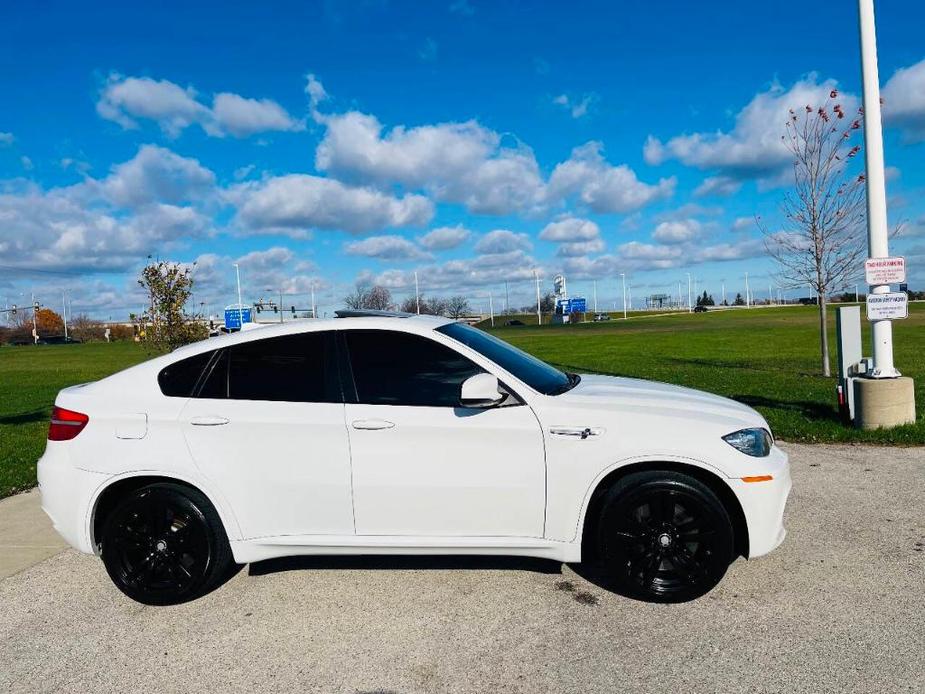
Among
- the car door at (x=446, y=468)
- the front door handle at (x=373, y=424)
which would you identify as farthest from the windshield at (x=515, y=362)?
the front door handle at (x=373, y=424)

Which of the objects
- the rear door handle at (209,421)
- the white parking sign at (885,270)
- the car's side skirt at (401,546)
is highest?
the white parking sign at (885,270)

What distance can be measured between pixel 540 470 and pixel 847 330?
23.1ft

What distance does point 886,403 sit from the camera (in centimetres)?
821

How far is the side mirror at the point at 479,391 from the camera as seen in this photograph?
3.66 metres

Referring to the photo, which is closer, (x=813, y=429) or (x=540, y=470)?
(x=540, y=470)

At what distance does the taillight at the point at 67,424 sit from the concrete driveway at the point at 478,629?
3.40ft

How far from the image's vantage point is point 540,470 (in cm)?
374

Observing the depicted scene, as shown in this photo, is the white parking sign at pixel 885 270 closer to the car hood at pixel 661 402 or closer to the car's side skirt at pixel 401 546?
the car hood at pixel 661 402

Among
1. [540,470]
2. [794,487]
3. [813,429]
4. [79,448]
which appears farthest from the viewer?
[813,429]

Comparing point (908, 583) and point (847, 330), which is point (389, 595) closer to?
point (908, 583)

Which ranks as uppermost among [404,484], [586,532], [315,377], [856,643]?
[315,377]

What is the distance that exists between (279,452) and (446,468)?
38.1 inches

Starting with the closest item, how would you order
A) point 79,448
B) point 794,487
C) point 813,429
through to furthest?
point 79,448
point 794,487
point 813,429

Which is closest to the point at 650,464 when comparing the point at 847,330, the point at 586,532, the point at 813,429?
the point at 586,532
